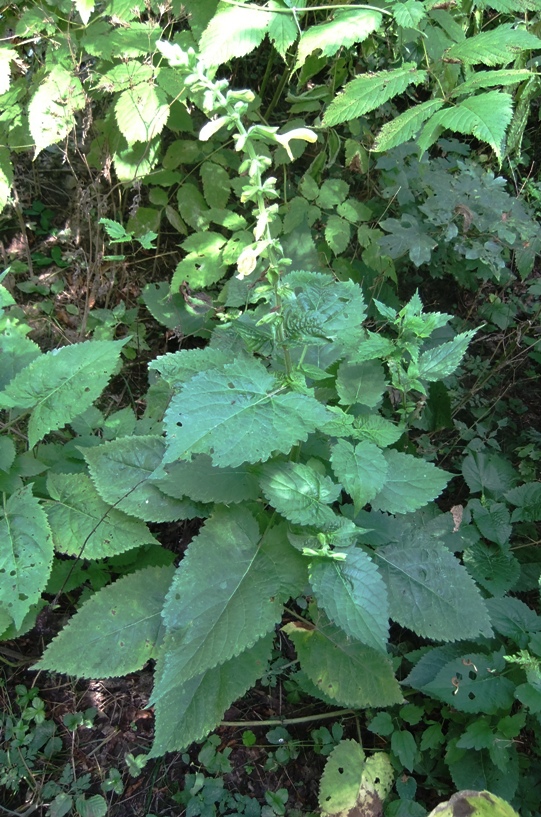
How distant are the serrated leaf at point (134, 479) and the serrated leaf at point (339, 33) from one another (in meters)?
1.27

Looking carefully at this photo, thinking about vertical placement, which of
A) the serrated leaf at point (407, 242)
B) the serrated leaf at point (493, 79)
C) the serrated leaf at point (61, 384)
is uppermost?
the serrated leaf at point (493, 79)

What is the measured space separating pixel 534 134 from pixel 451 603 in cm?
301

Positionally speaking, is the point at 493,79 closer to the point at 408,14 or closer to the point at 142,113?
the point at 408,14

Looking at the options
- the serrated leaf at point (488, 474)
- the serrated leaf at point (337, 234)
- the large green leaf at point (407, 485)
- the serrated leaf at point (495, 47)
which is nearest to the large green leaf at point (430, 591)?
the large green leaf at point (407, 485)

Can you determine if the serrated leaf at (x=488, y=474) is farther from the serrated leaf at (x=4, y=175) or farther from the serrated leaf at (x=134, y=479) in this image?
the serrated leaf at (x=4, y=175)

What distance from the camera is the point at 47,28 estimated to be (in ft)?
7.36

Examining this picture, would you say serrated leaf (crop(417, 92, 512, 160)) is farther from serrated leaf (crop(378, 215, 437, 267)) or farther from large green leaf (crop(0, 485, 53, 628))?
large green leaf (crop(0, 485, 53, 628))

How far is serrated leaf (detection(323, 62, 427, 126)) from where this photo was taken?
1672 mm

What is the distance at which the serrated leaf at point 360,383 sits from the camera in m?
1.76

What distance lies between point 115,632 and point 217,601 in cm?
42

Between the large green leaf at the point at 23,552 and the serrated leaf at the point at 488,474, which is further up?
the large green leaf at the point at 23,552

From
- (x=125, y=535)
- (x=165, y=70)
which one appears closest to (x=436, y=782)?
(x=125, y=535)

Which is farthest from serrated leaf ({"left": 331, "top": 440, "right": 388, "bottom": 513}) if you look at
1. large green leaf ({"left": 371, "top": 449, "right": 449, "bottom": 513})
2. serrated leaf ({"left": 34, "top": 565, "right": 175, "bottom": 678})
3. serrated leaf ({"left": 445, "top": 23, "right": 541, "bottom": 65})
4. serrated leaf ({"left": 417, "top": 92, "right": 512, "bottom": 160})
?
serrated leaf ({"left": 445, "top": 23, "right": 541, "bottom": 65})

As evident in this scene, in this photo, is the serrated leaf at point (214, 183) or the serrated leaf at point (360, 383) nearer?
the serrated leaf at point (360, 383)
